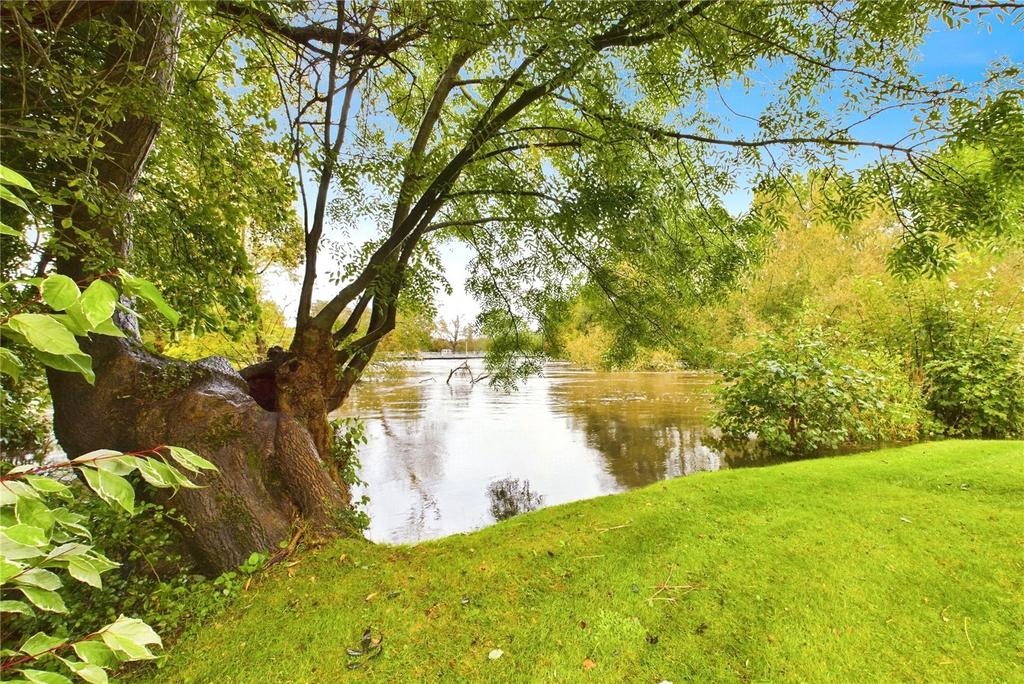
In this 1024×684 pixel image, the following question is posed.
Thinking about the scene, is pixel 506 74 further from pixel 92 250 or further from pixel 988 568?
pixel 988 568

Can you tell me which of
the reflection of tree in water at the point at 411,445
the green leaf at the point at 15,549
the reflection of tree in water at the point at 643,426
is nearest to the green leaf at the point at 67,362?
the green leaf at the point at 15,549

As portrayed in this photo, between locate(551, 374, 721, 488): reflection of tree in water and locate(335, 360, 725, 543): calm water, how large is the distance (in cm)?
2

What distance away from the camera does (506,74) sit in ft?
10.9

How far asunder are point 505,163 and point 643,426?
7478mm

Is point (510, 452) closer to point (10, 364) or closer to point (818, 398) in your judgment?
point (818, 398)

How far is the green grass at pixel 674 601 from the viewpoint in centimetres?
185

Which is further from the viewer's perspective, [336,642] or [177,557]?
[177,557]

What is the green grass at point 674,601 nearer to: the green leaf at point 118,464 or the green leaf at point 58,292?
the green leaf at point 118,464

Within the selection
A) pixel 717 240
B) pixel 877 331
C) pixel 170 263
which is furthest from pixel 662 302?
pixel 877 331

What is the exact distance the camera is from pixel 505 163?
4207mm

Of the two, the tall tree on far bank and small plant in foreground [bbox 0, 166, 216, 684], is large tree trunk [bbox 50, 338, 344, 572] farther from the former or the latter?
small plant in foreground [bbox 0, 166, 216, 684]

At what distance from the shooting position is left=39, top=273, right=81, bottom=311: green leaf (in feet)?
2.01

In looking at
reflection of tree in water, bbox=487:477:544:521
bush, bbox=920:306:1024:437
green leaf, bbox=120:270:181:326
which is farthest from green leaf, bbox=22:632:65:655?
bush, bbox=920:306:1024:437

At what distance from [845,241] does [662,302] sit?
1732cm
